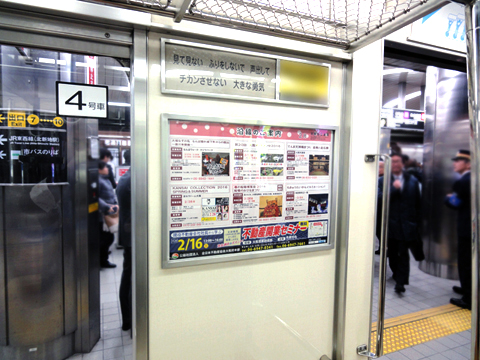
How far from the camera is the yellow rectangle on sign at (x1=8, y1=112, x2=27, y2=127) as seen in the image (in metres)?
2.09

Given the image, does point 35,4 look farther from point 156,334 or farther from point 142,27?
point 156,334

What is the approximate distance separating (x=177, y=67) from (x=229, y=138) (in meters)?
0.49

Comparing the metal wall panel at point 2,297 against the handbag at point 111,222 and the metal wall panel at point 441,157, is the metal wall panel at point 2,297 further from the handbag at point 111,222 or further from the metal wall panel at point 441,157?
the metal wall panel at point 441,157

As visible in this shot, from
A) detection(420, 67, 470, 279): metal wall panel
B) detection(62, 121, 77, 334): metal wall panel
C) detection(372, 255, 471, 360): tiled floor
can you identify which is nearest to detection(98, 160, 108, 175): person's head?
detection(62, 121, 77, 334): metal wall panel

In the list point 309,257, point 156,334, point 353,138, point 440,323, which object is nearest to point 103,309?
point 156,334

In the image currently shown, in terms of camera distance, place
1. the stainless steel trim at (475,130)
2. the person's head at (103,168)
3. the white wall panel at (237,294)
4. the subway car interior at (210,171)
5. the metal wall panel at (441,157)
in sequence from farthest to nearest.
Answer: the metal wall panel at (441,157) → the person's head at (103,168) → the white wall panel at (237,294) → the subway car interior at (210,171) → the stainless steel trim at (475,130)

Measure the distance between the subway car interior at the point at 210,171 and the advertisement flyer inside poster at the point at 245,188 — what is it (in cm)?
1

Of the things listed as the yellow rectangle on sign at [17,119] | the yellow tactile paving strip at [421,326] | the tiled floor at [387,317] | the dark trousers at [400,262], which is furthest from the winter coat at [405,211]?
the yellow rectangle on sign at [17,119]

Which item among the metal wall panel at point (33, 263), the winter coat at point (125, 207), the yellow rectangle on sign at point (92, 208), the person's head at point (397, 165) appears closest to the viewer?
the winter coat at point (125, 207)

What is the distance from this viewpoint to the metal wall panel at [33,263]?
7.29 feet

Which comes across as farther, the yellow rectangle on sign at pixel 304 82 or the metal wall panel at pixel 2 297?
the metal wall panel at pixel 2 297

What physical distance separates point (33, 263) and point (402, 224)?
4.30 m

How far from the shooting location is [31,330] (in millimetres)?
2340

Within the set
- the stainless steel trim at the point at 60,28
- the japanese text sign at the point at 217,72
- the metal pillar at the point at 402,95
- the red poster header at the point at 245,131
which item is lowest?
the red poster header at the point at 245,131
